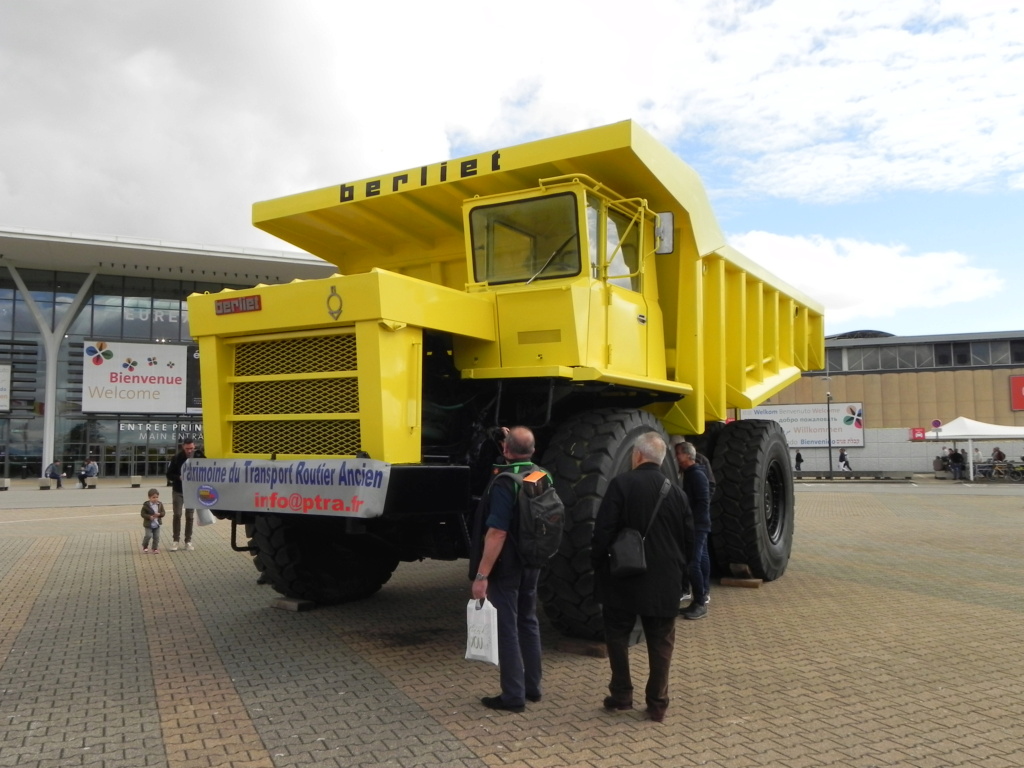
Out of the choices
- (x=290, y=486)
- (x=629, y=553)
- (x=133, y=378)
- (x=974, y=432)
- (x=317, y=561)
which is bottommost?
(x=317, y=561)

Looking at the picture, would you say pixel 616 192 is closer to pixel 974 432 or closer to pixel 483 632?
pixel 483 632

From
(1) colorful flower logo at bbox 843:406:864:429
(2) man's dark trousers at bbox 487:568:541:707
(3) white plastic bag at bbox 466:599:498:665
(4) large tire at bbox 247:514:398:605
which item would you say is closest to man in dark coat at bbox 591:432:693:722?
(2) man's dark trousers at bbox 487:568:541:707

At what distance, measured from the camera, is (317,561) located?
7.05m

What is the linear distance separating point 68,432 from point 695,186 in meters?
37.3

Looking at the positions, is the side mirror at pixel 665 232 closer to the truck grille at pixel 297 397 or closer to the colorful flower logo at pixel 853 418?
the truck grille at pixel 297 397

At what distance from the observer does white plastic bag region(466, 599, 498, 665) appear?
438cm

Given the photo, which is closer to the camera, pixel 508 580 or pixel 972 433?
pixel 508 580

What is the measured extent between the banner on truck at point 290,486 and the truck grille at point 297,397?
220mm

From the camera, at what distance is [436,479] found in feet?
17.0

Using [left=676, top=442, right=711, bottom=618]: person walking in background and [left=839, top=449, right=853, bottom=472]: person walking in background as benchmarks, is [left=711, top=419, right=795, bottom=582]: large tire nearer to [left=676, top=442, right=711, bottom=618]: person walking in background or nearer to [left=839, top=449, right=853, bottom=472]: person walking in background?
[left=676, top=442, right=711, bottom=618]: person walking in background

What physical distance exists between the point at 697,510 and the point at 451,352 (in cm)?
251

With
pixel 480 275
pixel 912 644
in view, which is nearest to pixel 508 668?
pixel 480 275

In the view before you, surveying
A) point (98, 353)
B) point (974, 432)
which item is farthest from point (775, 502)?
point (98, 353)

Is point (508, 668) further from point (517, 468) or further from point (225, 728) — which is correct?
point (225, 728)
